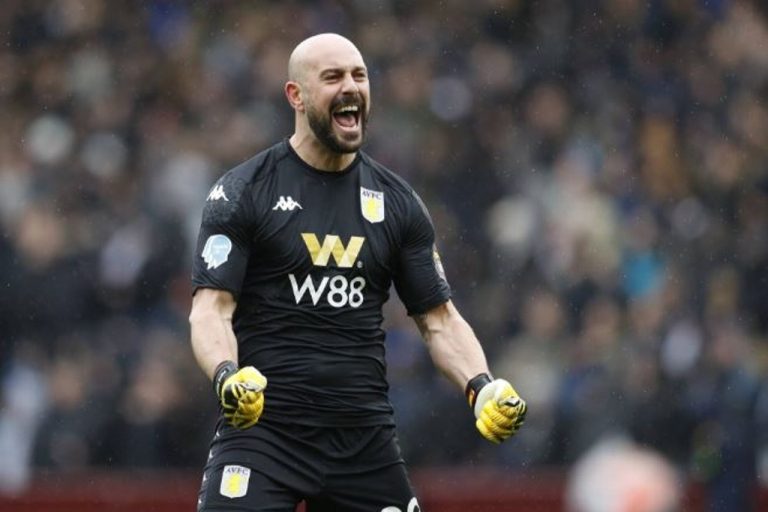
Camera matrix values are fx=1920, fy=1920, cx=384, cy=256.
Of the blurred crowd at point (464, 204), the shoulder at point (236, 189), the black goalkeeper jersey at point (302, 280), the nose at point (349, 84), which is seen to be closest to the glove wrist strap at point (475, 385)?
the black goalkeeper jersey at point (302, 280)

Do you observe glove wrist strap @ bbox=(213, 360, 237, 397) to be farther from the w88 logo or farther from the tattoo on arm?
the tattoo on arm

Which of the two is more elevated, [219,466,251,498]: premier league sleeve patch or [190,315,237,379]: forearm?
[190,315,237,379]: forearm

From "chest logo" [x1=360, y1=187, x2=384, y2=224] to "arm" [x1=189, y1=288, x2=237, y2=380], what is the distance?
653 mm

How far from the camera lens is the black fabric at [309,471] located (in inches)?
285

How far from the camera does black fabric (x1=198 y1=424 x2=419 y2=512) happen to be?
725 cm

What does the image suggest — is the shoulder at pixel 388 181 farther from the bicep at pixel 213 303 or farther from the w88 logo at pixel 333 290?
the bicep at pixel 213 303

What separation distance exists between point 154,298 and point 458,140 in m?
2.99

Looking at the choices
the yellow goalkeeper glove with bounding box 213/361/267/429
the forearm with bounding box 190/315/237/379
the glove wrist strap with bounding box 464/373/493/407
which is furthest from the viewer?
the glove wrist strap with bounding box 464/373/493/407

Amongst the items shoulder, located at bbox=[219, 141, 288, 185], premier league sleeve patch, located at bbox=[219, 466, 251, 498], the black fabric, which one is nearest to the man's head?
shoulder, located at bbox=[219, 141, 288, 185]

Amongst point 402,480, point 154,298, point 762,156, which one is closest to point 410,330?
point 154,298

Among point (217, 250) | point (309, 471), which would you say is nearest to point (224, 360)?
point (217, 250)

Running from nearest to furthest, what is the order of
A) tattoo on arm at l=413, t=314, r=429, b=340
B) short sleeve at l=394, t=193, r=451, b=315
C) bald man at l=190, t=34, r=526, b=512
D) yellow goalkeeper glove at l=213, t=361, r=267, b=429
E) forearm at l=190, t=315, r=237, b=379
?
yellow goalkeeper glove at l=213, t=361, r=267, b=429 < forearm at l=190, t=315, r=237, b=379 < bald man at l=190, t=34, r=526, b=512 < short sleeve at l=394, t=193, r=451, b=315 < tattoo on arm at l=413, t=314, r=429, b=340

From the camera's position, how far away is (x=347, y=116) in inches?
298

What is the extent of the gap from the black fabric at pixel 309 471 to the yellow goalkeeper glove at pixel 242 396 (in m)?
0.38
